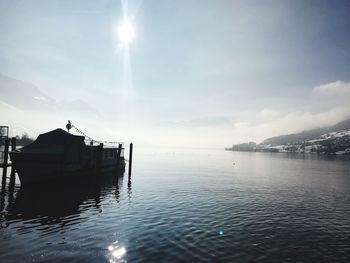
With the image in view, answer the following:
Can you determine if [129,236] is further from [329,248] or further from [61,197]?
[61,197]

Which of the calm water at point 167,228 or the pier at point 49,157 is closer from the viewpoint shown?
the calm water at point 167,228

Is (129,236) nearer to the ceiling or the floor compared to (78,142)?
nearer to the floor

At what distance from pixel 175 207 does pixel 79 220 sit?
938cm

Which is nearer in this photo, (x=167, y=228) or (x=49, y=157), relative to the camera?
(x=167, y=228)

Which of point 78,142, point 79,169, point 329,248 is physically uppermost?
point 78,142

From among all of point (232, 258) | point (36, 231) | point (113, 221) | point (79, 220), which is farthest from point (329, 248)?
point (36, 231)

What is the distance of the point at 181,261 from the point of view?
12.1 metres

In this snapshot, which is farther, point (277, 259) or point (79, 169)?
point (79, 169)

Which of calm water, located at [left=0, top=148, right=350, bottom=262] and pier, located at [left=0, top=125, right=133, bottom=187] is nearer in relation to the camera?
calm water, located at [left=0, top=148, right=350, bottom=262]

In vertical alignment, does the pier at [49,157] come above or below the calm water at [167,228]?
above

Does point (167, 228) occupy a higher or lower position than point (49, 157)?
lower

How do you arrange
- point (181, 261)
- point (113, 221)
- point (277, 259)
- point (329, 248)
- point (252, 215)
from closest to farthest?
point (181, 261), point (277, 259), point (329, 248), point (113, 221), point (252, 215)

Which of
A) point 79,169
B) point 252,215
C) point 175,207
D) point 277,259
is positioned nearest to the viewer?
point 277,259

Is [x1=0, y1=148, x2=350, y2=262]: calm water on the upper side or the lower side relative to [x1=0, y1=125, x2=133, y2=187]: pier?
lower
